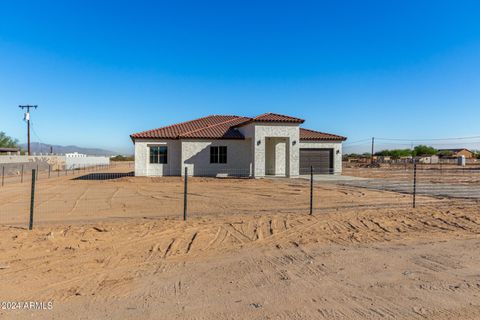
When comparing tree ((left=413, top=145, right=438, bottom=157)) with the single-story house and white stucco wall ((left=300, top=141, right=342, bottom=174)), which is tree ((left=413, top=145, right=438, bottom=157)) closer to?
white stucco wall ((left=300, top=141, right=342, bottom=174))

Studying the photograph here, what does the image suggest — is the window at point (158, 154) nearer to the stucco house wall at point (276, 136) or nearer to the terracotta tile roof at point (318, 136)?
the stucco house wall at point (276, 136)

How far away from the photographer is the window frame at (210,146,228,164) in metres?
27.3

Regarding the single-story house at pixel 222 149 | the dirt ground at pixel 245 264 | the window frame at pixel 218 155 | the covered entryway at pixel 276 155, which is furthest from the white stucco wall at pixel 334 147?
the dirt ground at pixel 245 264

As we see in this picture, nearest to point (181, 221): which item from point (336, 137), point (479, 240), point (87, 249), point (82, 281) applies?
point (87, 249)

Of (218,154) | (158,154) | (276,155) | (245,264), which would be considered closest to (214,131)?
(218,154)

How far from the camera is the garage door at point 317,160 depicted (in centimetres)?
3008

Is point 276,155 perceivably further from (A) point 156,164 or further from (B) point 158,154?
(A) point 156,164

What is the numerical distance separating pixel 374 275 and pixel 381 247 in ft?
6.34

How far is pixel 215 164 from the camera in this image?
27.3 meters

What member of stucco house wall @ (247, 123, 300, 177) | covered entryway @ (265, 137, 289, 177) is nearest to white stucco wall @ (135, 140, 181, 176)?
stucco house wall @ (247, 123, 300, 177)

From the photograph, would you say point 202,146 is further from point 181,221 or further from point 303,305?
point 303,305

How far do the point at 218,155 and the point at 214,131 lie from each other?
2.21 m

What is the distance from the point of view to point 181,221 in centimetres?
967

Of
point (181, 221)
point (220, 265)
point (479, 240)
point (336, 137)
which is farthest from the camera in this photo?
point (336, 137)
